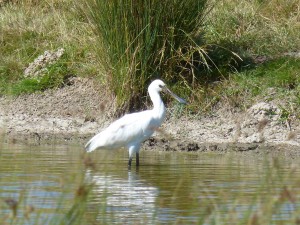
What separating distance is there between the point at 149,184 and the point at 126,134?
1.64m

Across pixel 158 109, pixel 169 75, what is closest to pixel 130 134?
pixel 158 109

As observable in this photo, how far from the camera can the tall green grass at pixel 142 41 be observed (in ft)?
37.6

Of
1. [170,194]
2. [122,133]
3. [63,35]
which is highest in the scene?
[63,35]

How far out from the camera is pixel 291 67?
12.2 meters

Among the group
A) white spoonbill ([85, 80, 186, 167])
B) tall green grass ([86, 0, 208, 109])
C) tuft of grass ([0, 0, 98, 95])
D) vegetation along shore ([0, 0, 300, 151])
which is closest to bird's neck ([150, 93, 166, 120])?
white spoonbill ([85, 80, 186, 167])

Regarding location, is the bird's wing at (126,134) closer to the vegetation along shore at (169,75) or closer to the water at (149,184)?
the water at (149,184)

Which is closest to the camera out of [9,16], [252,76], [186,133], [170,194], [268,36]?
[170,194]

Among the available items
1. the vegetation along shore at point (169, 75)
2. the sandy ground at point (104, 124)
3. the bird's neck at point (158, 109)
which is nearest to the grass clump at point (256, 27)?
the vegetation along shore at point (169, 75)

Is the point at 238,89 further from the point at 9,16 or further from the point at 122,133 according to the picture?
the point at 9,16

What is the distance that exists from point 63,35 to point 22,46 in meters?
0.67

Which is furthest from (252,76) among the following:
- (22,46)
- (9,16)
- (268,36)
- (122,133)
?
(9,16)

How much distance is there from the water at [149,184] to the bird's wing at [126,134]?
24 cm

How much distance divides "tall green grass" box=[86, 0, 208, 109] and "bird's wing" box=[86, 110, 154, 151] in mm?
1551

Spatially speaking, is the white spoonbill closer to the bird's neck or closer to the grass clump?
the bird's neck
